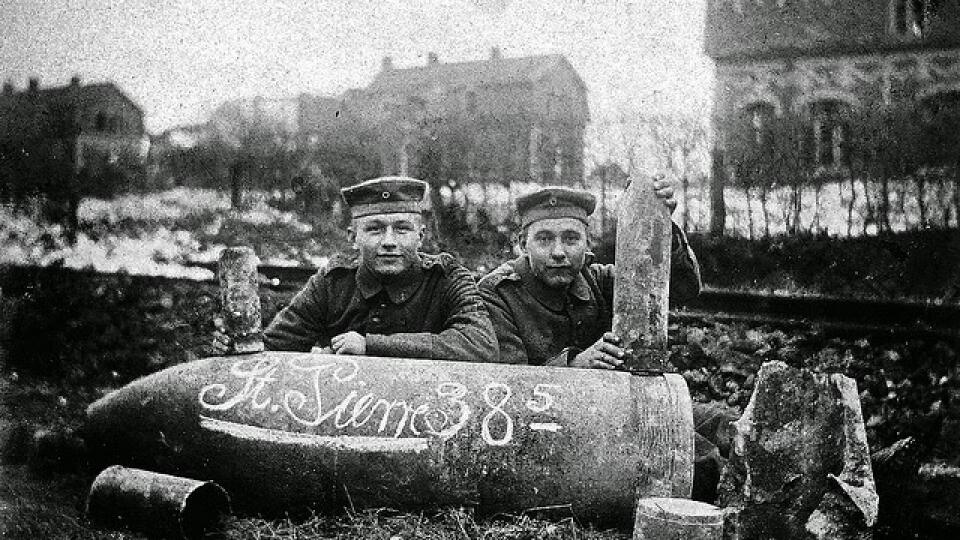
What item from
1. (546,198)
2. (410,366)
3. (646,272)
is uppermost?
(546,198)

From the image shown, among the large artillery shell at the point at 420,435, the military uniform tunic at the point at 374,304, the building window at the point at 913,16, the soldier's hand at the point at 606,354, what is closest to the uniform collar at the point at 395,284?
the military uniform tunic at the point at 374,304

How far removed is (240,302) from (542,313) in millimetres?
2043

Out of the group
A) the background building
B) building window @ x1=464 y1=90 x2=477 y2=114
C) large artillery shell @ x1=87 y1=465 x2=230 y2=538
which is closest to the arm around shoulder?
large artillery shell @ x1=87 y1=465 x2=230 y2=538

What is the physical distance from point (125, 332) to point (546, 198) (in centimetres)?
405

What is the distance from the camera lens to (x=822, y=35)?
263 inches

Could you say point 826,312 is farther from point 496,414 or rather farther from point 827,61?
point 496,414

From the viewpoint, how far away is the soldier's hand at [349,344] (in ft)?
18.2

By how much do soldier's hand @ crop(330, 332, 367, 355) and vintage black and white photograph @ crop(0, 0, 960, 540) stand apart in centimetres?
3

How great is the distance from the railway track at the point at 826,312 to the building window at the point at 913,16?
195 cm

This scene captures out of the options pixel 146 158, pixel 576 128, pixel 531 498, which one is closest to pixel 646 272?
pixel 531 498

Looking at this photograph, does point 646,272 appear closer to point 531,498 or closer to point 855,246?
point 531,498

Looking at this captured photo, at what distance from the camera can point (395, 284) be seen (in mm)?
6281

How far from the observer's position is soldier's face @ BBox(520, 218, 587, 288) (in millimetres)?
6125

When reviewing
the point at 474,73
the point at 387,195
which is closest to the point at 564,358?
the point at 387,195
